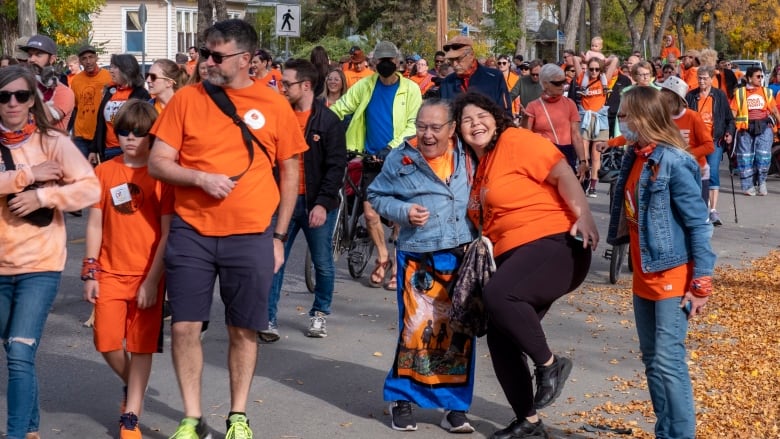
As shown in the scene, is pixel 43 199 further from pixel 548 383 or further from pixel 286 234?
pixel 548 383

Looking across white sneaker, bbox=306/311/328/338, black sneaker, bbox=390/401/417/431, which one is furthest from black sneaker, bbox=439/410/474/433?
white sneaker, bbox=306/311/328/338

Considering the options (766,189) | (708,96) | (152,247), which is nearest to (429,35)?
(766,189)

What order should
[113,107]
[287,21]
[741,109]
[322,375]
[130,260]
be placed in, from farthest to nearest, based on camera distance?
[287,21] < [741,109] < [113,107] < [322,375] < [130,260]

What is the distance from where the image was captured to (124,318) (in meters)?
6.01

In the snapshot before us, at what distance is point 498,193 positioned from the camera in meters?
6.12

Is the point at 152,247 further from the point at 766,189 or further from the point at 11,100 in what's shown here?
the point at 766,189

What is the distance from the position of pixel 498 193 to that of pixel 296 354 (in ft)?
9.02

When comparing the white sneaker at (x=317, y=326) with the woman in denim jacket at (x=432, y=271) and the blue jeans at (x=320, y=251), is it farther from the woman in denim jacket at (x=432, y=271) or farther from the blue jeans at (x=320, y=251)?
the woman in denim jacket at (x=432, y=271)

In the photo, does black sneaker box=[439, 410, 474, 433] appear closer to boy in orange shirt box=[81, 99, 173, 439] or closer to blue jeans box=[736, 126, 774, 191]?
boy in orange shirt box=[81, 99, 173, 439]

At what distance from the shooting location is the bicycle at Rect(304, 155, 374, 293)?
11.2m

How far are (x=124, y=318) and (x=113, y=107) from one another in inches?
181

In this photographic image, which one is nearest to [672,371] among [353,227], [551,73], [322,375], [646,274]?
[646,274]

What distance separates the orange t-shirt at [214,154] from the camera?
574cm

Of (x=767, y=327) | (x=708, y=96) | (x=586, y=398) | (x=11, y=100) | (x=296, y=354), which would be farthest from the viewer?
(x=708, y=96)
